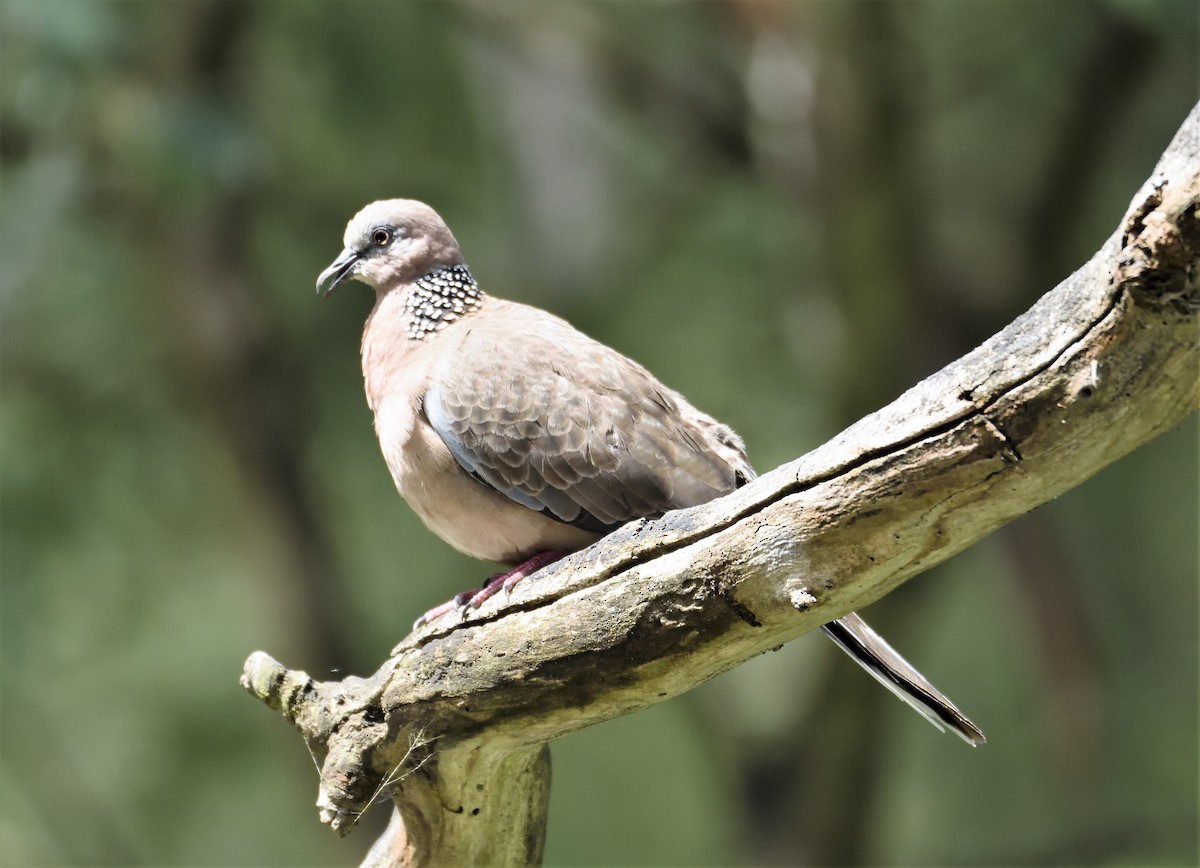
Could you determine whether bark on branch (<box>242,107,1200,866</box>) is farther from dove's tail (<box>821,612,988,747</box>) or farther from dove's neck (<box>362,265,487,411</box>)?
dove's neck (<box>362,265,487,411</box>)

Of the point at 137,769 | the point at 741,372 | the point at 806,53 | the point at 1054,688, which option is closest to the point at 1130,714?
the point at 1054,688

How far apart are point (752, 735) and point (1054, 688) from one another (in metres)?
2.06

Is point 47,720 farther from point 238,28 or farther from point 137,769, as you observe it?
point 238,28

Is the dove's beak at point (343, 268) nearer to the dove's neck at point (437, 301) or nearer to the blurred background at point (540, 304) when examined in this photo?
the dove's neck at point (437, 301)

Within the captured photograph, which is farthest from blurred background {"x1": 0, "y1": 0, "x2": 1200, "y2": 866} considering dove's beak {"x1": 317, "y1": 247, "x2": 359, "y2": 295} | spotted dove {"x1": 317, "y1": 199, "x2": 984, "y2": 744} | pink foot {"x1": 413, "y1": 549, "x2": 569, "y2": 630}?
pink foot {"x1": 413, "y1": 549, "x2": 569, "y2": 630}

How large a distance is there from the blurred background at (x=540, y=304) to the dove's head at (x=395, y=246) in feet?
8.28

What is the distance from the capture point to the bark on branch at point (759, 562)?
2.29 meters

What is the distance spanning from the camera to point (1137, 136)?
8.24 meters

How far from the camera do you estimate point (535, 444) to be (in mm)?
3723

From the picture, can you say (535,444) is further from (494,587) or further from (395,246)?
(395,246)

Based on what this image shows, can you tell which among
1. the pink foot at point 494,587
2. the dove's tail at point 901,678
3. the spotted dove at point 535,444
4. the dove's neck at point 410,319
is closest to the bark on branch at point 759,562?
the pink foot at point 494,587

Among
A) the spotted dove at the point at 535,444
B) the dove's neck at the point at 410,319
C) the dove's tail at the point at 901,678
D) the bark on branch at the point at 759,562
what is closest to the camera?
the bark on branch at the point at 759,562

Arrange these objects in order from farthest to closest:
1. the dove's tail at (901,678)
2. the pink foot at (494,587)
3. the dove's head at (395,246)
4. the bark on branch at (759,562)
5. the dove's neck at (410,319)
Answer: the dove's head at (395,246) → the dove's neck at (410,319) → the pink foot at (494,587) → the dove's tail at (901,678) → the bark on branch at (759,562)

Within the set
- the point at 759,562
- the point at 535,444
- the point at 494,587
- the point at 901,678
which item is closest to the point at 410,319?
the point at 535,444
